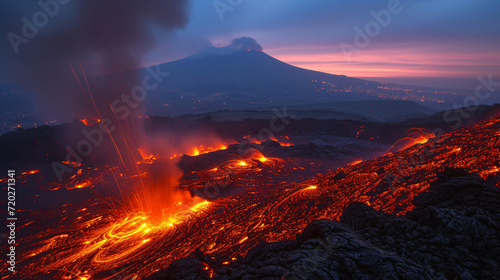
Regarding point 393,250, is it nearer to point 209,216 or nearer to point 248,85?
point 209,216

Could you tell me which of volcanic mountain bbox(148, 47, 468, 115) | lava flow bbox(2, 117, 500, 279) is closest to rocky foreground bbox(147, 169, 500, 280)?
lava flow bbox(2, 117, 500, 279)

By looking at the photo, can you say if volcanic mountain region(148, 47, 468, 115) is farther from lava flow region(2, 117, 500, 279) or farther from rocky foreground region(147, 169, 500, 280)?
rocky foreground region(147, 169, 500, 280)

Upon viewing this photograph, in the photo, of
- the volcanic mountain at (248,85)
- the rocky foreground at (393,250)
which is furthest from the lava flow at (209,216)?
the volcanic mountain at (248,85)

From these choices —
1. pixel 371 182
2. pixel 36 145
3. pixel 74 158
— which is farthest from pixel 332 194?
pixel 36 145

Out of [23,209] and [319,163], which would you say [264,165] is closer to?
[319,163]

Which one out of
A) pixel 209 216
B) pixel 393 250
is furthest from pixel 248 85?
pixel 393 250

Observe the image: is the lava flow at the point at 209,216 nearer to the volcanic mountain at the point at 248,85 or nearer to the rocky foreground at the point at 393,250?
the rocky foreground at the point at 393,250
